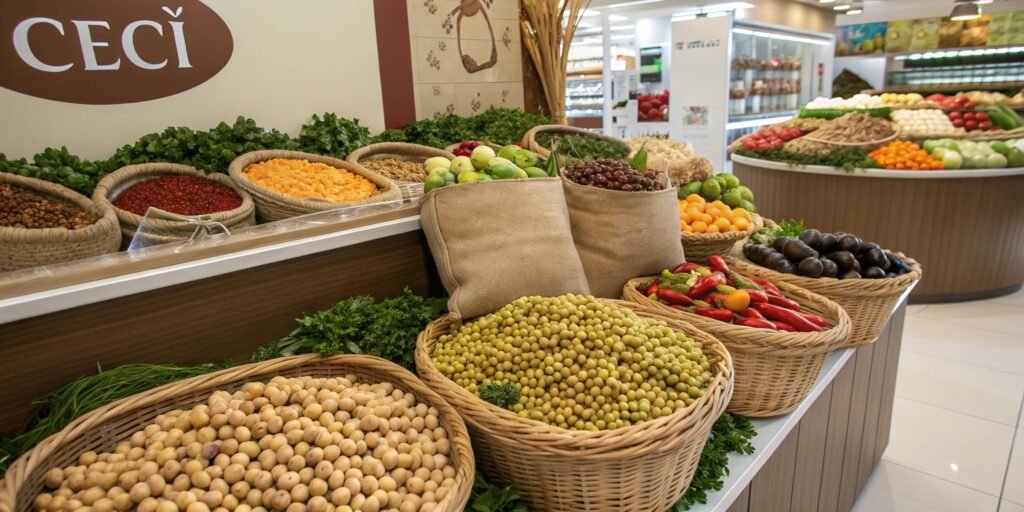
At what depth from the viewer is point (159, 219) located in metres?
1.94

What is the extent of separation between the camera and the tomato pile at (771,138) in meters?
6.10

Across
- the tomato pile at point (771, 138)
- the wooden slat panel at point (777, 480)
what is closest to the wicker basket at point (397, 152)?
the wooden slat panel at point (777, 480)

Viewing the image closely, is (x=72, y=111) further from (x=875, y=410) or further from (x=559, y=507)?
(x=875, y=410)

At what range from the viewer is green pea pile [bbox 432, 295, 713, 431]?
1.46 meters

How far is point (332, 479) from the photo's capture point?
122cm

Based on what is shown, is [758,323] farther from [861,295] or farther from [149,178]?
[149,178]

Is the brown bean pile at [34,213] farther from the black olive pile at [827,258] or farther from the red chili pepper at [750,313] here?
the black olive pile at [827,258]

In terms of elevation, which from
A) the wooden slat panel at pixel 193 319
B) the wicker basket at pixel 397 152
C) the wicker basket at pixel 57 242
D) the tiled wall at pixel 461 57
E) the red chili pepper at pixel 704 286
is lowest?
the red chili pepper at pixel 704 286

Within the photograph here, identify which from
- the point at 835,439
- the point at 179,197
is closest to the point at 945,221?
the point at 835,439

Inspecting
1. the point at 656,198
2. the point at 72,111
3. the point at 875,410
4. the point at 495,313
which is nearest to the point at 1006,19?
the point at 875,410

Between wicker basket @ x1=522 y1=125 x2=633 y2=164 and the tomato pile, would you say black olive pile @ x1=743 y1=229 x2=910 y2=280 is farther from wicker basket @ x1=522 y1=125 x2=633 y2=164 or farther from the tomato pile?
the tomato pile

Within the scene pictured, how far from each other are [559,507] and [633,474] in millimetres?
193

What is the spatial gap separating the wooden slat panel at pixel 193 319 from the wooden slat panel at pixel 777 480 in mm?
1319

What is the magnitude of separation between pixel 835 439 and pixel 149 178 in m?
2.92
